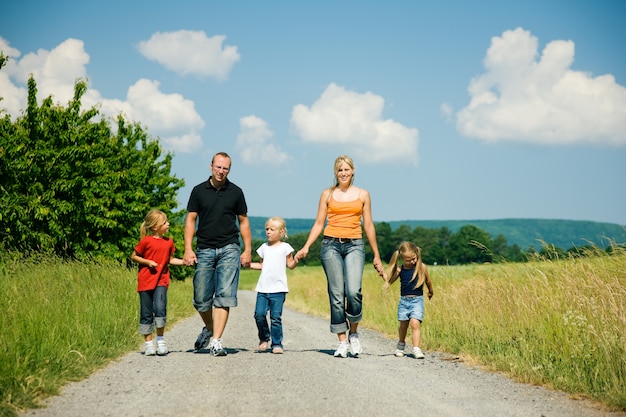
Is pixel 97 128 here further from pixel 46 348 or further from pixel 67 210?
pixel 46 348

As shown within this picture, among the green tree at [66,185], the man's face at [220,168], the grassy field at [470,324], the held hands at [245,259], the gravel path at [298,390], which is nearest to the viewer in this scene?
the gravel path at [298,390]

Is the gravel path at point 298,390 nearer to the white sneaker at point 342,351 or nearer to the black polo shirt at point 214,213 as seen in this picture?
the white sneaker at point 342,351

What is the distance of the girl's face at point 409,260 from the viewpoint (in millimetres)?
8164

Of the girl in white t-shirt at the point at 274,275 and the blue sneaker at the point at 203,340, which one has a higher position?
the girl in white t-shirt at the point at 274,275

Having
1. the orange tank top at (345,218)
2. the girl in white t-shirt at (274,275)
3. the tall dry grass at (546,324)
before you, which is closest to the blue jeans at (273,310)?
the girl in white t-shirt at (274,275)

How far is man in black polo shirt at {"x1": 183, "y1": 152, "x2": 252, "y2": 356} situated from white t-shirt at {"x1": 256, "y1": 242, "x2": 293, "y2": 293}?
32cm

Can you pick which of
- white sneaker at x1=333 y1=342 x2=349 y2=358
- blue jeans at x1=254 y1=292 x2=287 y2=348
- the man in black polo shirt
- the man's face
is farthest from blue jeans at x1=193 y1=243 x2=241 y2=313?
white sneaker at x1=333 y1=342 x2=349 y2=358

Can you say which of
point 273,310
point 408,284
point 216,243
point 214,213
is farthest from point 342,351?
point 214,213

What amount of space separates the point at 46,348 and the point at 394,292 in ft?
41.1

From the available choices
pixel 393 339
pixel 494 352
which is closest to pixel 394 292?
pixel 393 339

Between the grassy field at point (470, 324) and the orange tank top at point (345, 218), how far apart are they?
7.21 ft

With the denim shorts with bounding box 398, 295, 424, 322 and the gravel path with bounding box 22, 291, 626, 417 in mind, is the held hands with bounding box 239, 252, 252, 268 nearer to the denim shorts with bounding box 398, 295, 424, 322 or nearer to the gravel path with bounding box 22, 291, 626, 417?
the gravel path with bounding box 22, 291, 626, 417

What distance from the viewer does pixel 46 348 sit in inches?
251

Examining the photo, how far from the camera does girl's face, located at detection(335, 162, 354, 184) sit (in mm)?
7870
